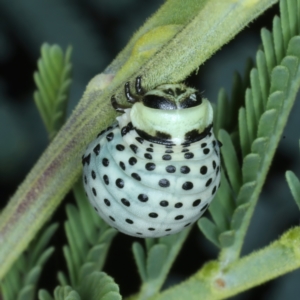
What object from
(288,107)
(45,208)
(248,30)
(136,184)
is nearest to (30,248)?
(45,208)

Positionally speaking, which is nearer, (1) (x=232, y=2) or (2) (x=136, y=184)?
(1) (x=232, y=2)

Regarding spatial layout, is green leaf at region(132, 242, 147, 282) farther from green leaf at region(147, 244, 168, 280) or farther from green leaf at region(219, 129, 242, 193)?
green leaf at region(219, 129, 242, 193)

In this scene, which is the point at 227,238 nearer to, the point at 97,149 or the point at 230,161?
the point at 230,161

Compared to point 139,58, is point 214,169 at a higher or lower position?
lower

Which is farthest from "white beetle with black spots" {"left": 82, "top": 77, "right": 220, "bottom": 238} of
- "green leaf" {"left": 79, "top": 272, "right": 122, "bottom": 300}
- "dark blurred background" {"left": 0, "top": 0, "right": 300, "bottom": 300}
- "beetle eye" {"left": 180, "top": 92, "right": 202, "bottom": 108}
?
"dark blurred background" {"left": 0, "top": 0, "right": 300, "bottom": 300}

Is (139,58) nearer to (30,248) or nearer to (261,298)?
(30,248)

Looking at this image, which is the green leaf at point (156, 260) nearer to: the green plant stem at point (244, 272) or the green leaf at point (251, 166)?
the green plant stem at point (244, 272)

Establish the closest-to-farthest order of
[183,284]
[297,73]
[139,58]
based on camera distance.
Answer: [139,58], [297,73], [183,284]
